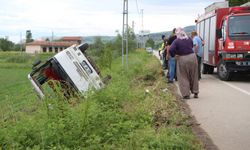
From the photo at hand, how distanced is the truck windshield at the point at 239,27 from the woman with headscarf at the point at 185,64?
16.4 ft

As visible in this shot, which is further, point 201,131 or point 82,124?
point 201,131

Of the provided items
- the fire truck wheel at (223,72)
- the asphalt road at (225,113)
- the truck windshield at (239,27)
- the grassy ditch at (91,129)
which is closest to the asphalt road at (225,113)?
the asphalt road at (225,113)

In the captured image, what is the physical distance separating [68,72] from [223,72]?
7.26 metres

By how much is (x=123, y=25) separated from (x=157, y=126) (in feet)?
37.0

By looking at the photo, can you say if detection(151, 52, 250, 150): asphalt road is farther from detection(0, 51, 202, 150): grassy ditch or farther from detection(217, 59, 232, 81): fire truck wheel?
detection(217, 59, 232, 81): fire truck wheel

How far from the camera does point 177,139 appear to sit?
617cm

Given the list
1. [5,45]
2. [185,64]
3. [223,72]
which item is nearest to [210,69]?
[223,72]

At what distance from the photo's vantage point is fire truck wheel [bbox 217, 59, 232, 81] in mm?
16381

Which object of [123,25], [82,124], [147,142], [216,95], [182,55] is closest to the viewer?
[147,142]

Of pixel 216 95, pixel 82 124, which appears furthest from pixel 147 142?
pixel 216 95

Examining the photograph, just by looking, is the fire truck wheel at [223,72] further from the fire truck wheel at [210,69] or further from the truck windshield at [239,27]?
the fire truck wheel at [210,69]

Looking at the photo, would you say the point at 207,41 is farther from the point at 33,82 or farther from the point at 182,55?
the point at 33,82

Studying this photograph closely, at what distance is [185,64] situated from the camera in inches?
452

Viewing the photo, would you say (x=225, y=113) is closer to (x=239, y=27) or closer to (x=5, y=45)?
(x=239, y=27)
